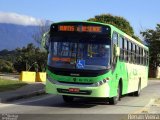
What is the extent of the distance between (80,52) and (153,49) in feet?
187

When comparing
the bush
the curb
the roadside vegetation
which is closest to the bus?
the curb

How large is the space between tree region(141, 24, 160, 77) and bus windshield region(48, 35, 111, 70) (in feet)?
182

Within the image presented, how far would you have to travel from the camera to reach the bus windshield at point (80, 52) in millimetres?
18625

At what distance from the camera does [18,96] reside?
22734mm

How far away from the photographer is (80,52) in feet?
61.5

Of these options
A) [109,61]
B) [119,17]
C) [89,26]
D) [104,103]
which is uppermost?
[119,17]

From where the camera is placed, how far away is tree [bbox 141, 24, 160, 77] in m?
73.8

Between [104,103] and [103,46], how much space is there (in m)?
3.50

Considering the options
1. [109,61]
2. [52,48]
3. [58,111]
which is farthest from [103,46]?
[58,111]

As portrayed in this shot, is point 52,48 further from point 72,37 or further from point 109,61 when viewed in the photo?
point 109,61

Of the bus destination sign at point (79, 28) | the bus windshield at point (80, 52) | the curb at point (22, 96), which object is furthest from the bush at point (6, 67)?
the bus windshield at point (80, 52)

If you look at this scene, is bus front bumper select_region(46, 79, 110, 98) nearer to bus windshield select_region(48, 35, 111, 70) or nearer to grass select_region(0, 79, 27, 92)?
bus windshield select_region(48, 35, 111, 70)

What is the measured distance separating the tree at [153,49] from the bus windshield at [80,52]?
55.4 m

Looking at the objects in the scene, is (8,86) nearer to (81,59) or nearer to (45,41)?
(45,41)
